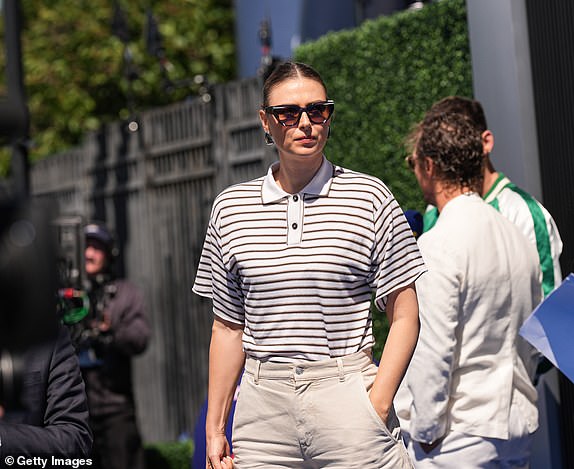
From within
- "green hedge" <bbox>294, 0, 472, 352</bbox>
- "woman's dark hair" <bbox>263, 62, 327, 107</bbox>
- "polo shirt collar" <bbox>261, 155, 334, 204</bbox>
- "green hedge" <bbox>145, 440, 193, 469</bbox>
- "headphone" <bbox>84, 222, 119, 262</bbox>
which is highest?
"green hedge" <bbox>294, 0, 472, 352</bbox>

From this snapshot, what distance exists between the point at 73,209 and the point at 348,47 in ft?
14.8

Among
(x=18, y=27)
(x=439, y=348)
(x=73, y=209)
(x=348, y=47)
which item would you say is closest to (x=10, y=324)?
(x=18, y=27)

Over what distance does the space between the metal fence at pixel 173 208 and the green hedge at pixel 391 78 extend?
97cm

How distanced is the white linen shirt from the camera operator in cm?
360

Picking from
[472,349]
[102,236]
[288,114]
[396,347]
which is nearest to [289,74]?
[288,114]

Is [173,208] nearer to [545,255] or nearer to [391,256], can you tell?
[545,255]

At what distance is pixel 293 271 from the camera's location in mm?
→ 3580

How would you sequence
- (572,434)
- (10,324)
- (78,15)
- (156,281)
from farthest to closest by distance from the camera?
1. (78,15)
2. (156,281)
3. (572,434)
4. (10,324)

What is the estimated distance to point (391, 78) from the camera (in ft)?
21.3

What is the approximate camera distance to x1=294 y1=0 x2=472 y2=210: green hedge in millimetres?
6164

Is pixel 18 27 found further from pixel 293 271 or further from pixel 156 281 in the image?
pixel 156 281

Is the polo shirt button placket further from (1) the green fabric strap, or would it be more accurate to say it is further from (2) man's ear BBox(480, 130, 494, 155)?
(1) the green fabric strap

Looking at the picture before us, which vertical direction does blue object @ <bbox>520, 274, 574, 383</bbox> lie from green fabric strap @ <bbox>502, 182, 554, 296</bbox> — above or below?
below

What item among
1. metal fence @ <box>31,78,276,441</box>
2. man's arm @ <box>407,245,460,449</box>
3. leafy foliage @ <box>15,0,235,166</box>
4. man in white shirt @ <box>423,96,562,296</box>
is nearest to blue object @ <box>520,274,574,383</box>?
man's arm @ <box>407,245,460,449</box>
